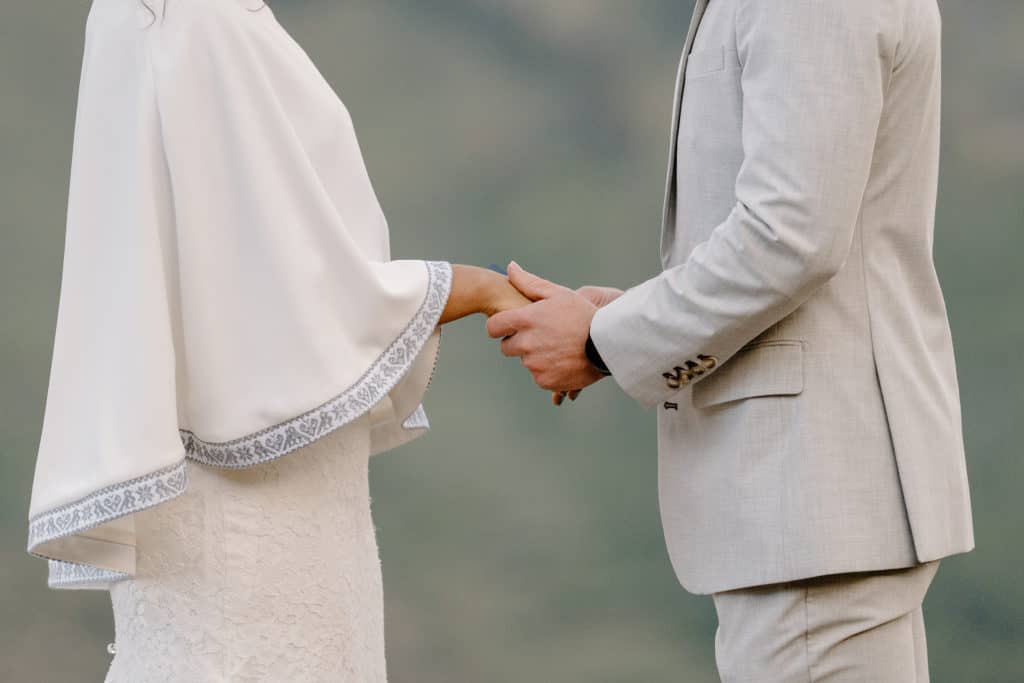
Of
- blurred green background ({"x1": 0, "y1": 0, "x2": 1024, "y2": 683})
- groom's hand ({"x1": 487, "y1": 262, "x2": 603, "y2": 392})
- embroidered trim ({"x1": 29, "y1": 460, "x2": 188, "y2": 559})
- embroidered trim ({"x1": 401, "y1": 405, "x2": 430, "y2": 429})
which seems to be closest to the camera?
embroidered trim ({"x1": 29, "y1": 460, "x2": 188, "y2": 559})

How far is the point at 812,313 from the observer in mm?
1730

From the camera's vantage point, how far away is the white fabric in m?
1.66

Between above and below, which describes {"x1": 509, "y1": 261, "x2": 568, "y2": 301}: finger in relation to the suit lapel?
below

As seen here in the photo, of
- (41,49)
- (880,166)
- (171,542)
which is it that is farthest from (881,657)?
(41,49)

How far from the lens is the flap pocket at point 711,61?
68.7 inches

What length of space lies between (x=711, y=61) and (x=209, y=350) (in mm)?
748

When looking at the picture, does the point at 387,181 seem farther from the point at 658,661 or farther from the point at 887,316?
the point at 887,316

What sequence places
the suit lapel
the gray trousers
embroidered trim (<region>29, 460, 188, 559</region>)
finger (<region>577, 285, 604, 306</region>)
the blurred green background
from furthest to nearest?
the blurred green background → finger (<region>577, 285, 604, 306</region>) → the suit lapel → the gray trousers → embroidered trim (<region>29, 460, 188, 559</region>)

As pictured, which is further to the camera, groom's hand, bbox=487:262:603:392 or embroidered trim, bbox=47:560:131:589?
groom's hand, bbox=487:262:603:392

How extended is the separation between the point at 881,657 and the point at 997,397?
6.64 feet

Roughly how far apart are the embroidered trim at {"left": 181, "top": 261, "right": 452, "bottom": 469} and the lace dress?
0.13 ft

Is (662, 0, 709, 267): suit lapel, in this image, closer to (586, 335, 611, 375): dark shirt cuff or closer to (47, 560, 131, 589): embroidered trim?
(586, 335, 611, 375): dark shirt cuff

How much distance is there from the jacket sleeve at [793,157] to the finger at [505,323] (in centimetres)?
35

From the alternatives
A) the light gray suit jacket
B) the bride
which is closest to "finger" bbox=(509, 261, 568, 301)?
the light gray suit jacket
